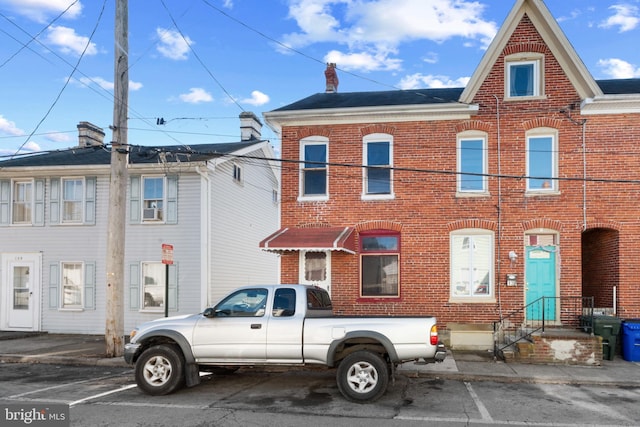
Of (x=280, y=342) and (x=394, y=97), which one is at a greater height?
(x=394, y=97)

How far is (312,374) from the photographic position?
1085 centimetres

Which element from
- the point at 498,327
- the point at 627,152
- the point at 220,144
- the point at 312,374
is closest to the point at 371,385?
the point at 312,374

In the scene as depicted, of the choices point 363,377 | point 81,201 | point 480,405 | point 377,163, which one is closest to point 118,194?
point 81,201

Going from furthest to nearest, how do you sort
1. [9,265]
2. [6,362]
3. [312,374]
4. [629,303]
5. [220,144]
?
[220,144], [9,265], [629,303], [6,362], [312,374]

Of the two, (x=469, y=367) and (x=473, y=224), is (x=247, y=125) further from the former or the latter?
(x=469, y=367)

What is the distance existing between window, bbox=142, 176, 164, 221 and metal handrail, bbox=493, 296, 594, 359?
10833 millimetres

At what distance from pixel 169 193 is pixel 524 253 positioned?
10.9 meters

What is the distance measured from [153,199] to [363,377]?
37.6 ft

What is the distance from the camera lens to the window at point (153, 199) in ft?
57.7

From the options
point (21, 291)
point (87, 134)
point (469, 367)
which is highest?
point (87, 134)

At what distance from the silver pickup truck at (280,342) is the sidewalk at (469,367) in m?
2.61

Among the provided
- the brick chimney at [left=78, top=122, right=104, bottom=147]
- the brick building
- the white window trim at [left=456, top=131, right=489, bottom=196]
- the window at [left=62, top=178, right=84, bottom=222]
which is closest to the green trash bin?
the brick building

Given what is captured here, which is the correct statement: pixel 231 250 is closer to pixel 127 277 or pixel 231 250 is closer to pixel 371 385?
pixel 127 277

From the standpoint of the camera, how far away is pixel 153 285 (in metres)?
17.5
